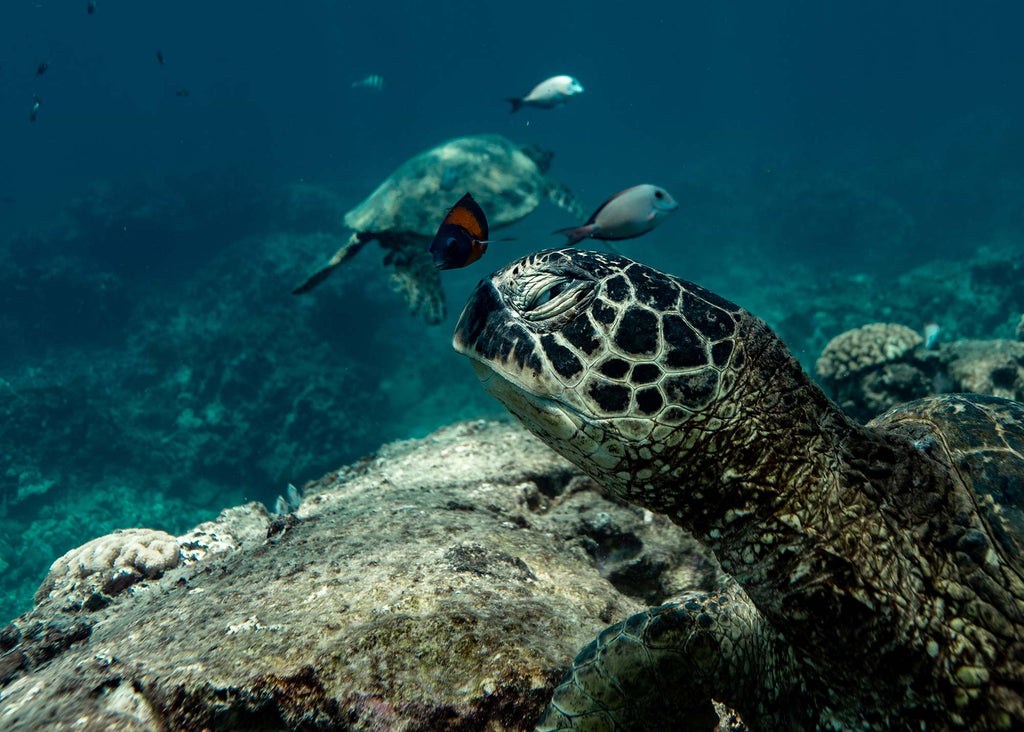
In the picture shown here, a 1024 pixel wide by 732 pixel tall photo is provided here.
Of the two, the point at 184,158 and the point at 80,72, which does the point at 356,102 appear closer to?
the point at 184,158

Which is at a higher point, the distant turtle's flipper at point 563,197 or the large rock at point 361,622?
the distant turtle's flipper at point 563,197

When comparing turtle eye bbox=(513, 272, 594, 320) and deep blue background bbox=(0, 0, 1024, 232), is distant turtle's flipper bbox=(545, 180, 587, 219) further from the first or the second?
deep blue background bbox=(0, 0, 1024, 232)

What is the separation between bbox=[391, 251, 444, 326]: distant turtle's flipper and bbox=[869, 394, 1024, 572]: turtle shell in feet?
23.5

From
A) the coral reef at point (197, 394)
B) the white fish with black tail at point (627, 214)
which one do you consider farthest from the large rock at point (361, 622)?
the coral reef at point (197, 394)

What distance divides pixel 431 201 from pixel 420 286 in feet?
4.69

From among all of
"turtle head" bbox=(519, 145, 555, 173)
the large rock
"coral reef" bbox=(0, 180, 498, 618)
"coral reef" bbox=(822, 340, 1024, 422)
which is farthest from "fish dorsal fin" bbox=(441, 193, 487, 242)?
"coral reef" bbox=(0, 180, 498, 618)

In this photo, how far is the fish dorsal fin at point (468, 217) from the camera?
276 cm

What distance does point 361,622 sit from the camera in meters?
1.48

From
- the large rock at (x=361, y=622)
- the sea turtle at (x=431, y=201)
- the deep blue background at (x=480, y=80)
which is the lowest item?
the large rock at (x=361, y=622)

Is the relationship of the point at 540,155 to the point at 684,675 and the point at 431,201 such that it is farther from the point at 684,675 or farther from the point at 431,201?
the point at 684,675

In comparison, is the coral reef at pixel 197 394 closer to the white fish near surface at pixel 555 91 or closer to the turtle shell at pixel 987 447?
the white fish near surface at pixel 555 91

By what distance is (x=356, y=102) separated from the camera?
6209cm

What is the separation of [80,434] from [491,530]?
15.3 metres

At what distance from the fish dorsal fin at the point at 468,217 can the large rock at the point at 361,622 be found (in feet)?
4.91
